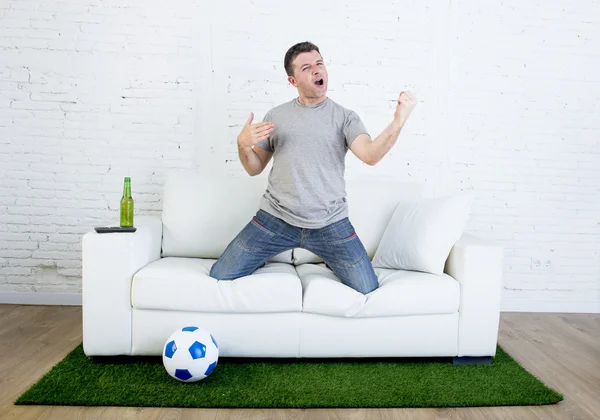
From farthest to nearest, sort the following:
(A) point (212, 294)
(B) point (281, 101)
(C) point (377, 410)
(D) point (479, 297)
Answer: (B) point (281, 101) < (D) point (479, 297) < (A) point (212, 294) < (C) point (377, 410)

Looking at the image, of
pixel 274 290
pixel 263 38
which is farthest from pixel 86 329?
pixel 263 38

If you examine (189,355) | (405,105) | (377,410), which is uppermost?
(405,105)

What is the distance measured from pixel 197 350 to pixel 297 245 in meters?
0.76

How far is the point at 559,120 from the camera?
383cm

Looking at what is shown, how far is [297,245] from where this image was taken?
2.74m

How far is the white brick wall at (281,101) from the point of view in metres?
3.59

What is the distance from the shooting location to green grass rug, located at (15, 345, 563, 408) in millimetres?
2162

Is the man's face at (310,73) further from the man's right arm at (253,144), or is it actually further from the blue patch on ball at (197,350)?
the blue patch on ball at (197,350)

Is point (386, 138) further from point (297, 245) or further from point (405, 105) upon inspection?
point (297, 245)

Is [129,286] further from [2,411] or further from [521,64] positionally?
[521,64]

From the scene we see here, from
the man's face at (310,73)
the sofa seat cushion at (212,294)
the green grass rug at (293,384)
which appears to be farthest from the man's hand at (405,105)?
the green grass rug at (293,384)

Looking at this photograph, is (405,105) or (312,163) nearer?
(405,105)

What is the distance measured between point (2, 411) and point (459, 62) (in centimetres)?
324

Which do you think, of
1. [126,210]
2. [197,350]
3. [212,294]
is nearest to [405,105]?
[212,294]
